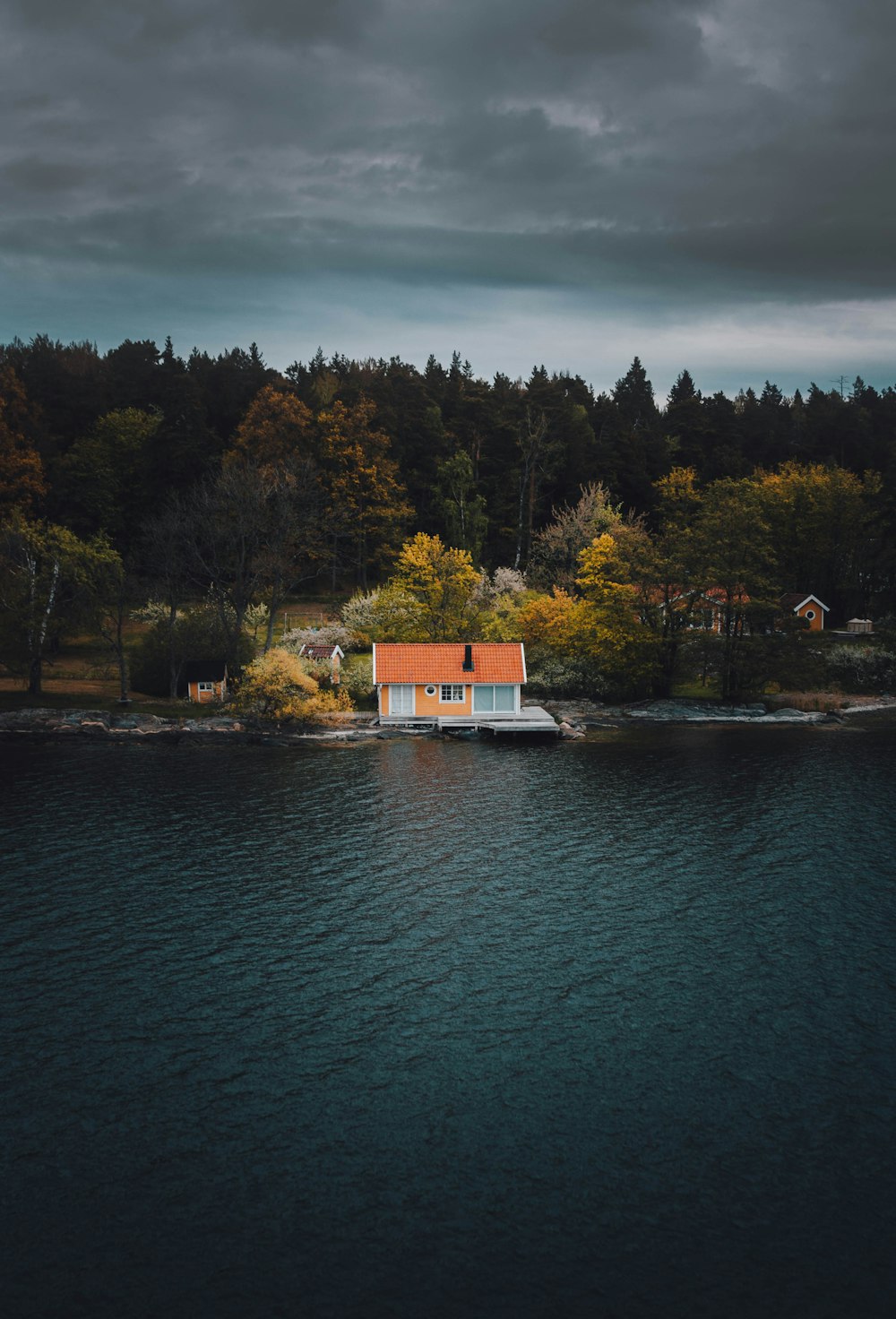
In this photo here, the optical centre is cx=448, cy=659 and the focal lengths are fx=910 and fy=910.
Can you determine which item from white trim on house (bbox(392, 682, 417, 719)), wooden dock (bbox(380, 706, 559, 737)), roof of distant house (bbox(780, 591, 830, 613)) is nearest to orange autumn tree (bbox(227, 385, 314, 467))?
white trim on house (bbox(392, 682, 417, 719))

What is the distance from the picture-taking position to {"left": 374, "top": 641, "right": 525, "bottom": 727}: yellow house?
6269 centimetres

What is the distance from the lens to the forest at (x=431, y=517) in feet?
225

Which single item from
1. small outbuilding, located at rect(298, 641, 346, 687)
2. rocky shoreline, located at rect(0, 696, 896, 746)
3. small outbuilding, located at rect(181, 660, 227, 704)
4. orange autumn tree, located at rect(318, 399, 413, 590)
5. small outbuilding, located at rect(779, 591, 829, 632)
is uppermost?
orange autumn tree, located at rect(318, 399, 413, 590)

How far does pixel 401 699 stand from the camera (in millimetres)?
63219

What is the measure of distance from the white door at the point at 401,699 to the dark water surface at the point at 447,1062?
2231 centimetres

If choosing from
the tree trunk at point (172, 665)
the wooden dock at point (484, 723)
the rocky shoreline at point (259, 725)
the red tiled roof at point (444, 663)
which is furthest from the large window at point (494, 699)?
the tree trunk at point (172, 665)

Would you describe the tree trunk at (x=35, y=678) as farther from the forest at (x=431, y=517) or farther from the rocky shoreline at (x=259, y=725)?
the rocky shoreline at (x=259, y=725)

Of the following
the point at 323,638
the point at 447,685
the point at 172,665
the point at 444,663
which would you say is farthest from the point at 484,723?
the point at 172,665

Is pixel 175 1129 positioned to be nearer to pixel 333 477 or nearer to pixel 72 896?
pixel 72 896

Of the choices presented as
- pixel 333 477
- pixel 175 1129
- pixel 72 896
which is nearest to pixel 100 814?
pixel 72 896

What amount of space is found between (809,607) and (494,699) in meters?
48.3

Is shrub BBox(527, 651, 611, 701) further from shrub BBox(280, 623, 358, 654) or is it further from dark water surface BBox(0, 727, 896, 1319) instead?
dark water surface BBox(0, 727, 896, 1319)

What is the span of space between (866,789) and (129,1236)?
39.3m

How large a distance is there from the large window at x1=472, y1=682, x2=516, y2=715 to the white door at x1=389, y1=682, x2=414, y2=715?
4386 mm
